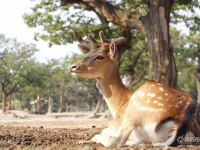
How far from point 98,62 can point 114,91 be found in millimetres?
463

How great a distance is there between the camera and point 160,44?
40.4 feet

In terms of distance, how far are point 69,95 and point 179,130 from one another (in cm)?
7564

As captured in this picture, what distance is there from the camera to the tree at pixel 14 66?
53.8 metres

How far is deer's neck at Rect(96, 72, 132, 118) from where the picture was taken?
579 centimetres

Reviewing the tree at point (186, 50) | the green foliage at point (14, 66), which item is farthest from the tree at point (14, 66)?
the tree at point (186, 50)

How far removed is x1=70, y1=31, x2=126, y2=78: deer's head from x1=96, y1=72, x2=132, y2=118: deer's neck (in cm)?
10

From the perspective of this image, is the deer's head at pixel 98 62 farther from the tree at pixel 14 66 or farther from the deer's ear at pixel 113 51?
the tree at pixel 14 66

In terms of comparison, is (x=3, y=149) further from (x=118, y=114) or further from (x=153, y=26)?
(x=153, y=26)

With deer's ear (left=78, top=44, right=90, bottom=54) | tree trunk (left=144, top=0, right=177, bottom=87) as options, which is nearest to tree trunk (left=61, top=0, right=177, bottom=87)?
tree trunk (left=144, top=0, right=177, bottom=87)

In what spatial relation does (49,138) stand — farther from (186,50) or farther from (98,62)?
(186,50)

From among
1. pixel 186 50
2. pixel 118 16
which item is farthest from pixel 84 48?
pixel 186 50

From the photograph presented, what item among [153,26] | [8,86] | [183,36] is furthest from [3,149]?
[8,86]

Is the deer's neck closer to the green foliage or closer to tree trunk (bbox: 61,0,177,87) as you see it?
tree trunk (bbox: 61,0,177,87)

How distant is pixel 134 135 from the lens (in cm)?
530
